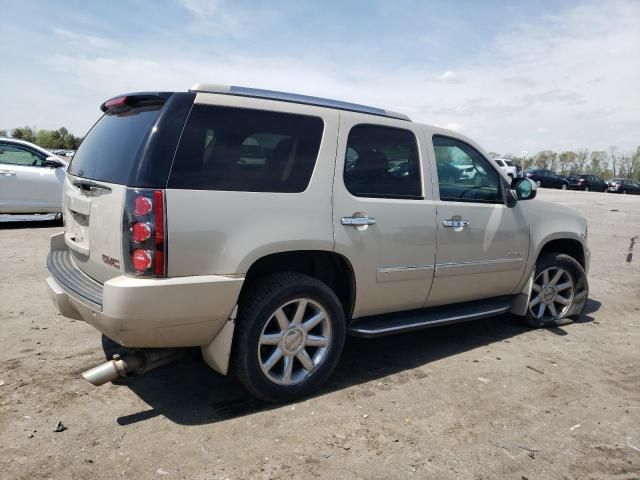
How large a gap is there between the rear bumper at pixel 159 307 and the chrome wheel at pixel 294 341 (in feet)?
1.22

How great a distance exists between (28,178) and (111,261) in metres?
8.08

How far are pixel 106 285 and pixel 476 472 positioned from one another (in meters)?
2.17

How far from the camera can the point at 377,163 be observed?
3812 millimetres

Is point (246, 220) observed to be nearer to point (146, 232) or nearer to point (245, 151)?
point (245, 151)

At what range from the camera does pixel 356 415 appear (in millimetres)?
3287

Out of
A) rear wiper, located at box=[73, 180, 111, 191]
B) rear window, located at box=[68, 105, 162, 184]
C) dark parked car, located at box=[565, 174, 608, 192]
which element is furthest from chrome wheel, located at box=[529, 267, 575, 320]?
dark parked car, located at box=[565, 174, 608, 192]

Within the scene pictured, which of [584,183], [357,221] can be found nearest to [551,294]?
[357,221]

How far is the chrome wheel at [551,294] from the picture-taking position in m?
5.09

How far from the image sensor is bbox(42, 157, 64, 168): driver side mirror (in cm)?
998

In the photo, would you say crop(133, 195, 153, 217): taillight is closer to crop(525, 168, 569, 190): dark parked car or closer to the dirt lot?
the dirt lot

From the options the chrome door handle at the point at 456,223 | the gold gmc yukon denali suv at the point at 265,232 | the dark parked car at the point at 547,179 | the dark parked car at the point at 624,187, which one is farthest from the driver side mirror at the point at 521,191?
the dark parked car at the point at 624,187

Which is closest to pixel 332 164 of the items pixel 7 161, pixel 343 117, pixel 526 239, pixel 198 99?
pixel 343 117

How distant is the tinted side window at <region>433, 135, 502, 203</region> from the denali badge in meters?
2.42

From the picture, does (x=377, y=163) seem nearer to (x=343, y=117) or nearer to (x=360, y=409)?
(x=343, y=117)
